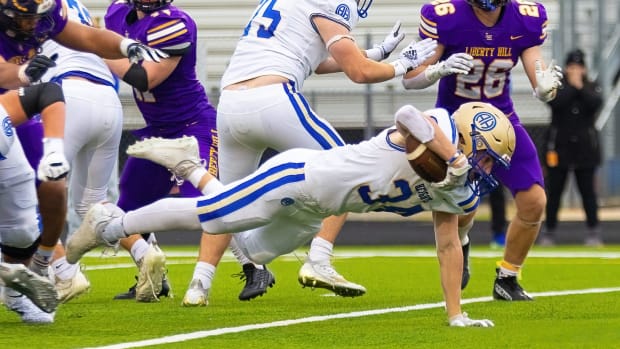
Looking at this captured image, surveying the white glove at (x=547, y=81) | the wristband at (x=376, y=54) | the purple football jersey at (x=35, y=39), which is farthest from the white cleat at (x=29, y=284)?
the white glove at (x=547, y=81)

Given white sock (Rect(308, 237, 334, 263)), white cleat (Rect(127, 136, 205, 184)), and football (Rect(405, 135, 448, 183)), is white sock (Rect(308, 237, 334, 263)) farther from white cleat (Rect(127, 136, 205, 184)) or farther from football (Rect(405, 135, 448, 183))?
football (Rect(405, 135, 448, 183))

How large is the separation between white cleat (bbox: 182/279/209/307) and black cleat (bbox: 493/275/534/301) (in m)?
1.60

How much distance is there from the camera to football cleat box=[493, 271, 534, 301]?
782cm

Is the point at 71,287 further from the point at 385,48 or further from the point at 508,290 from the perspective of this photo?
the point at 508,290

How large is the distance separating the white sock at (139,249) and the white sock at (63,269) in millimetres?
393

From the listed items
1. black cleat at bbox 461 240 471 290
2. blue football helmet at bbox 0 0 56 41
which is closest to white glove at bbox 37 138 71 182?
blue football helmet at bbox 0 0 56 41

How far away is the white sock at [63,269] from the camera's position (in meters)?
7.80

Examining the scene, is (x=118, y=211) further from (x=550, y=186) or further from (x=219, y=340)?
(x=550, y=186)

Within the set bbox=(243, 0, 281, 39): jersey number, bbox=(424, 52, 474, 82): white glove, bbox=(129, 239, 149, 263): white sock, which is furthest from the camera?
bbox=(129, 239, 149, 263): white sock

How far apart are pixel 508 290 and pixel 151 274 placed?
1.94 meters

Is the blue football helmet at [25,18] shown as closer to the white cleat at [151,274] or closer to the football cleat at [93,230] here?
the football cleat at [93,230]

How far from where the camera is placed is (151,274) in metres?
7.74

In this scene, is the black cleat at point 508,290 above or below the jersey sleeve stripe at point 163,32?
below

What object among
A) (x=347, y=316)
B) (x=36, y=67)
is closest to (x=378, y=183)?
(x=347, y=316)
